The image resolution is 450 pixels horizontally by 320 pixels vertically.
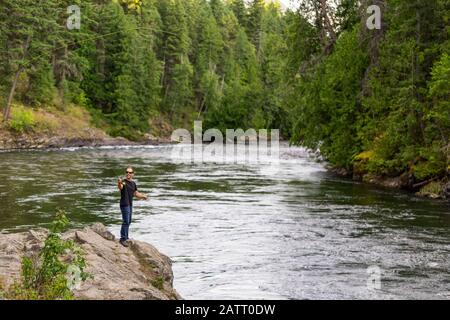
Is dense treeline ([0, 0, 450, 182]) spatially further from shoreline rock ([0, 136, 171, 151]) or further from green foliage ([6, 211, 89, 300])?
green foliage ([6, 211, 89, 300])

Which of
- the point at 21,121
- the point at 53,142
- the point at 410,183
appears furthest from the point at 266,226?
the point at 21,121

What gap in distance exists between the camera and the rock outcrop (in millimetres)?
11227

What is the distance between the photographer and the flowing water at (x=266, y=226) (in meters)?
15.0

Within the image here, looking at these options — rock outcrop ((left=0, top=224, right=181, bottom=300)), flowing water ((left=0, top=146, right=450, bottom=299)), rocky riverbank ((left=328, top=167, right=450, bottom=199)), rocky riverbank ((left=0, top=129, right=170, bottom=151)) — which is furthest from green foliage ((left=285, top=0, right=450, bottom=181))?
rocky riverbank ((left=0, top=129, right=170, bottom=151))

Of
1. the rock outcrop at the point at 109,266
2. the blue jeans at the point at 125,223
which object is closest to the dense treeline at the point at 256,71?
the blue jeans at the point at 125,223

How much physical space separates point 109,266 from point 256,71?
99.0 metres

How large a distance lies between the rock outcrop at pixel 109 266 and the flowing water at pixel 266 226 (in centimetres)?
92

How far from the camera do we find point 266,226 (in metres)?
22.7

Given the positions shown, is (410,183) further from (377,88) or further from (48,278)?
(48,278)

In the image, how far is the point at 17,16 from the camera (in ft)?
222

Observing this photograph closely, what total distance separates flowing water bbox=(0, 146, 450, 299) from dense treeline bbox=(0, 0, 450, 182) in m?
3.61

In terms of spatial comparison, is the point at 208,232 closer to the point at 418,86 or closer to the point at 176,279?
the point at 176,279

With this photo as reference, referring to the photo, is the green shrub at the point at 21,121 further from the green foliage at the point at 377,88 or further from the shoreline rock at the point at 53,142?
the green foliage at the point at 377,88

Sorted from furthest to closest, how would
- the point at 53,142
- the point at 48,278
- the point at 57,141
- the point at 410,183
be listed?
the point at 57,141
the point at 53,142
the point at 410,183
the point at 48,278
